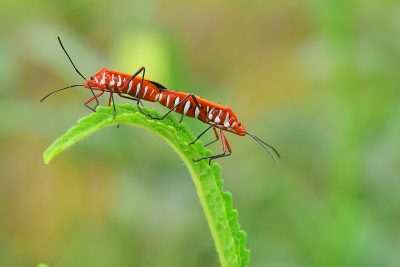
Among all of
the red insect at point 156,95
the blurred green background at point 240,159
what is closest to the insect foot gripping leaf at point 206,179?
the red insect at point 156,95

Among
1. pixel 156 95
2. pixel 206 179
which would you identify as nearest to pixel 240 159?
pixel 156 95

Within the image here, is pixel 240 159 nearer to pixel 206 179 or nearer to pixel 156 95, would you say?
pixel 156 95

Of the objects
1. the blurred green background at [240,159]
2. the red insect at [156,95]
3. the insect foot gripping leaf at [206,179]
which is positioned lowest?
the insect foot gripping leaf at [206,179]

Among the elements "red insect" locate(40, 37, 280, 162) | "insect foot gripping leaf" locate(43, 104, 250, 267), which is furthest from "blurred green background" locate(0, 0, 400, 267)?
"insect foot gripping leaf" locate(43, 104, 250, 267)

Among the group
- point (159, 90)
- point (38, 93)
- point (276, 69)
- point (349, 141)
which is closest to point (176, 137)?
point (159, 90)

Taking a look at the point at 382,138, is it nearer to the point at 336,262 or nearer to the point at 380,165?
the point at 380,165

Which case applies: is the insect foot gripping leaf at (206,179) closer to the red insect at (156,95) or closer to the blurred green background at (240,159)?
the red insect at (156,95)

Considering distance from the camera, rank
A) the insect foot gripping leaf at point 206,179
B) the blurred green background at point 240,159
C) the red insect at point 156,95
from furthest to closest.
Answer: the blurred green background at point 240,159, the red insect at point 156,95, the insect foot gripping leaf at point 206,179

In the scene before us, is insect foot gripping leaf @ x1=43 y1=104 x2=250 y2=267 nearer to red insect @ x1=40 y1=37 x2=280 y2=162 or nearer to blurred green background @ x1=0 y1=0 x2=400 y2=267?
red insect @ x1=40 y1=37 x2=280 y2=162
